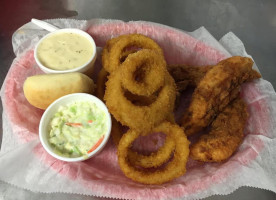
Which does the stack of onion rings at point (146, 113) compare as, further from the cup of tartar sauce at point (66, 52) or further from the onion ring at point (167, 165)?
the cup of tartar sauce at point (66, 52)

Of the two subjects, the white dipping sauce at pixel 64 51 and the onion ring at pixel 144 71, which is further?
the white dipping sauce at pixel 64 51

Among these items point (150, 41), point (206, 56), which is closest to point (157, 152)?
point (150, 41)

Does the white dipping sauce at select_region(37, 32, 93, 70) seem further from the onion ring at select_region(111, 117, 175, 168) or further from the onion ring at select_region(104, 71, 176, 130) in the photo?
the onion ring at select_region(111, 117, 175, 168)

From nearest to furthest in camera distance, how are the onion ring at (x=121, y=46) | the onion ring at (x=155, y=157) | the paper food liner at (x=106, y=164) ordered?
1. the paper food liner at (x=106, y=164)
2. the onion ring at (x=155, y=157)
3. the onion ring at (x=121, y=46)

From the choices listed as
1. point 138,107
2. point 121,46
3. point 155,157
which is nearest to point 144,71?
point 138,107

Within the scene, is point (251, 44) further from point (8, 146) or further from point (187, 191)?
point (8, 146)

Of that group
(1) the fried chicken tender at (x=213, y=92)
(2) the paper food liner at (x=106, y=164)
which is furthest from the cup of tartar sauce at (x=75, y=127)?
(1) the fried chicken tender at (x=213, y=92)
